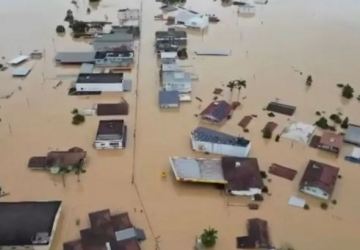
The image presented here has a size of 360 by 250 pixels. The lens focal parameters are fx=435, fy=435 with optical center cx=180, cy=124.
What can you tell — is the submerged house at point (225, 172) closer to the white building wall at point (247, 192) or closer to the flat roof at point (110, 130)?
the white building wall at point (247, 192)

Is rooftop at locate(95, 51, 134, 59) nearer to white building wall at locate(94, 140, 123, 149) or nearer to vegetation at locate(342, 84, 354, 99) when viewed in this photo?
white building wall at locate(94, 140, 123, 149)

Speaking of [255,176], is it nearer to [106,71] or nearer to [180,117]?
[180,117]

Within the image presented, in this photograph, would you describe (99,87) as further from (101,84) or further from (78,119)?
(78,119)

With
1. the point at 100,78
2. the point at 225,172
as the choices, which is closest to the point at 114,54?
the point at 100,78

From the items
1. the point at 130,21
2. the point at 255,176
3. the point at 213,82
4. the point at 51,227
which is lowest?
the point at 51,227

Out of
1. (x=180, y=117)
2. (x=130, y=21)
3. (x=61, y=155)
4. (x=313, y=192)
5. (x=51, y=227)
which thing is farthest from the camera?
(x=130, y=21)

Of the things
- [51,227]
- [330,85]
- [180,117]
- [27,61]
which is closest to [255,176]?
[180,117]

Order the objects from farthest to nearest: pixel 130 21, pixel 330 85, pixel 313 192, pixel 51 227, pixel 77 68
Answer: pixel 130 21
pixel 77 68
pixel 330 85
pixel 313 192
pixel 51 227
